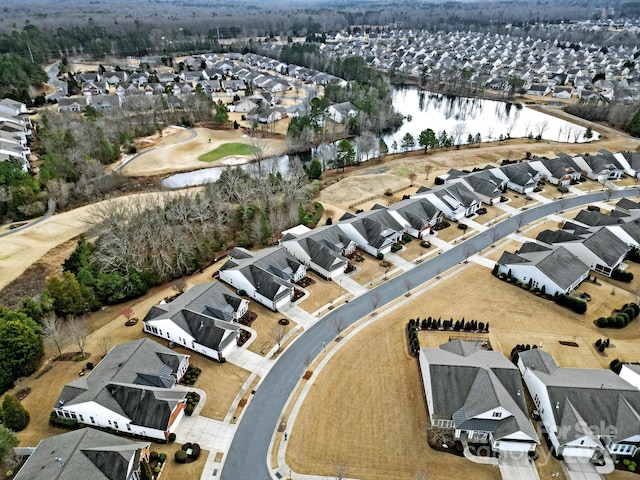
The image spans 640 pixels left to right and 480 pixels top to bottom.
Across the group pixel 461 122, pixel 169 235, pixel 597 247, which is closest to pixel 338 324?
pixel 169 235

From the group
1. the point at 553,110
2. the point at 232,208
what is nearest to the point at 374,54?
the point at 553,110

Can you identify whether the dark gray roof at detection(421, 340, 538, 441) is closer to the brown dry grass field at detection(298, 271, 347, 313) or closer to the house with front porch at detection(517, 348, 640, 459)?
the house with front porch at detection(517, 348, 640, 459)

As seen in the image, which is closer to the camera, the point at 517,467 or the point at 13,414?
the point at 517,467

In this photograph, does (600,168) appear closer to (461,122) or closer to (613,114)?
(613,114)

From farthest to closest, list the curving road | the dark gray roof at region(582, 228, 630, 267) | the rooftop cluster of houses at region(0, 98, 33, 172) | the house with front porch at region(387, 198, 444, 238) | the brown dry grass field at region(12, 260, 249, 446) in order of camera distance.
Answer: the rooftop cluster of houses at region(0, 98, 33, 172), the house with front porch at region(387, 198, 444, 238), the dark gray roof at region(582, 228, 630, 267), the brown dry grass field at region(12, 260, 249, 446), the curving road

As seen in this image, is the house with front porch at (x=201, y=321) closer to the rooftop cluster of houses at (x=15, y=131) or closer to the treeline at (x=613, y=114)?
the rooftop cluster of houses at (x=15, y=131)

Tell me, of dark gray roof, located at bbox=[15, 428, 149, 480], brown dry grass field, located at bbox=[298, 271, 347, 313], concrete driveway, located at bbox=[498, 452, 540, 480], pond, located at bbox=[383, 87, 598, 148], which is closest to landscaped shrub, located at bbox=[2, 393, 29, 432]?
dark gray roof, located at bbox=[15, 428, 149, 480]

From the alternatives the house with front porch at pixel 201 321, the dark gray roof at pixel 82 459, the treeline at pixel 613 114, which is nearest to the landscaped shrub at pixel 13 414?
the dark gray roof at pixel 82 459

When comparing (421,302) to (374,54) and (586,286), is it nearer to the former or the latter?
(586,286)
